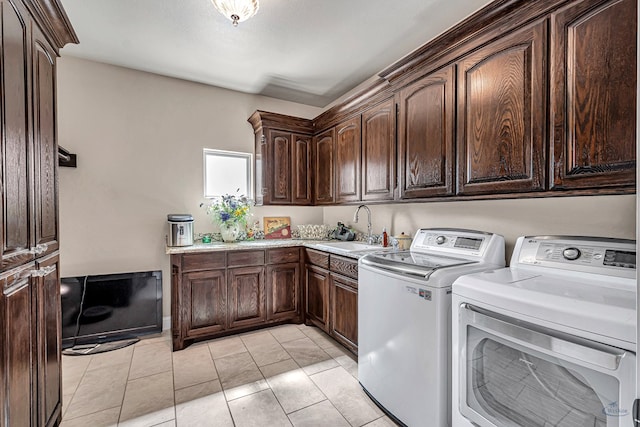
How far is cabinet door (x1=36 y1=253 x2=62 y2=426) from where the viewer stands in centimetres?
143

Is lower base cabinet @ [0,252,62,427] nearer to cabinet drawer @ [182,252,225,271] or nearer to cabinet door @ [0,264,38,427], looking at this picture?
cabinet door @ [0,264,38,427]

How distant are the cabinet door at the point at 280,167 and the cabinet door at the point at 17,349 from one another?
236 centimetres

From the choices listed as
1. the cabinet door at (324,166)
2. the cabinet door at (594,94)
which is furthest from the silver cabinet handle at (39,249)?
the cabinet door at (594,94)

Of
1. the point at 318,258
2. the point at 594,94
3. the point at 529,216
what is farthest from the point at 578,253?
the point at 318,258

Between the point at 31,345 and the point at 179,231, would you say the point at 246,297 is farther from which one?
the point at 31,345

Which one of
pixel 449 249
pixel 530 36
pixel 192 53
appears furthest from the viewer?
pixel 192 53

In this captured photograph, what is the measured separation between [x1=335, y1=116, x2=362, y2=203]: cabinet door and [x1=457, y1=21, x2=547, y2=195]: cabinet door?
3.86 feet

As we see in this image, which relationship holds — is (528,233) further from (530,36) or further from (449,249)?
(530,36)

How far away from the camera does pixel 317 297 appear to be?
304 centimetres

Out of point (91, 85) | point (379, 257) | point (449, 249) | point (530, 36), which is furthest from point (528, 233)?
point (91, 85)

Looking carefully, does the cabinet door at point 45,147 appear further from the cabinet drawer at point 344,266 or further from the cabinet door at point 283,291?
the cabinet drawer at point 344,266

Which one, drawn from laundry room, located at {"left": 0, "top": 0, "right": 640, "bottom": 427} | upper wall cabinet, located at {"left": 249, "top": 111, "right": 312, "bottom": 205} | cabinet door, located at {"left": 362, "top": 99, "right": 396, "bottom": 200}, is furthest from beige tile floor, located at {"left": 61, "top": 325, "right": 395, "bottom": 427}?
upper wall cabinet, located at {"left": 249, "top": 111, "right": 312, "bottom": 205}

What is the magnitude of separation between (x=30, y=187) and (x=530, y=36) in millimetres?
2628

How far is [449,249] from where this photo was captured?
2.02m
